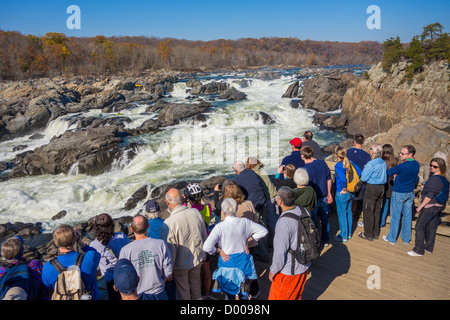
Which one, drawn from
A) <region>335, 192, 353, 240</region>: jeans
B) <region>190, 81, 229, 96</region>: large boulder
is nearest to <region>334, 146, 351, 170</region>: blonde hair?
<region>335, 192, 353, 240</region>: jeans

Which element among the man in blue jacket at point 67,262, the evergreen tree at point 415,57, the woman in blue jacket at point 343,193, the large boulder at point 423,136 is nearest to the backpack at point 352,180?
the woman in blue jacket at point 343,193

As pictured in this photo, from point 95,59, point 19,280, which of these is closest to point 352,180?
point 19,280

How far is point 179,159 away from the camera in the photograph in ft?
59.8

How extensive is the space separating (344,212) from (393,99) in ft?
57.9

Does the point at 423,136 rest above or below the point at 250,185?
above

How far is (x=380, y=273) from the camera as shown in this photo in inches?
192

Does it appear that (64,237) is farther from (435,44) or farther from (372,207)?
(435,44)

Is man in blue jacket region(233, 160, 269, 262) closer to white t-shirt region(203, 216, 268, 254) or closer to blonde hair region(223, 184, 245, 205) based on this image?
blonde hair region(223, 184, 245, 205)

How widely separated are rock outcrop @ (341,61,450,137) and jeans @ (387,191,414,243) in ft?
41.5

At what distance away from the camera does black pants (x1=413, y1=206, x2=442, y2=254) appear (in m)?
5.04

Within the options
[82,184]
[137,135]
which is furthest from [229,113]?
[82,184]

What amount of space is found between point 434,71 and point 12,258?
22.2 metres

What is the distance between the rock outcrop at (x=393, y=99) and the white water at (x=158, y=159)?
8.52 feet
